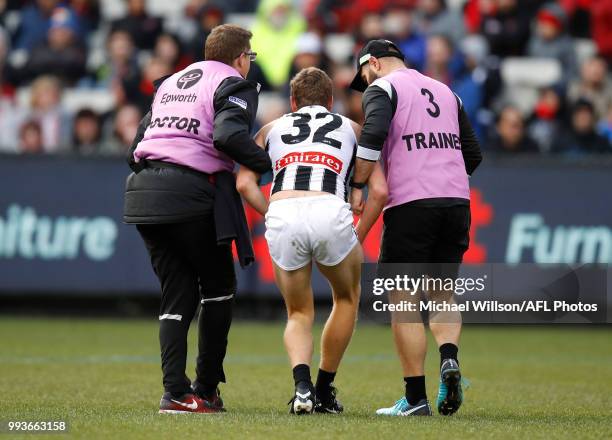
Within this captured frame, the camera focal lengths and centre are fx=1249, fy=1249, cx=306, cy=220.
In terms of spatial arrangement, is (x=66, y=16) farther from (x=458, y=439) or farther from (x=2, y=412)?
(x=458, y=439)

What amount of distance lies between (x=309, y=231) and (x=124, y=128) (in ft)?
31.3

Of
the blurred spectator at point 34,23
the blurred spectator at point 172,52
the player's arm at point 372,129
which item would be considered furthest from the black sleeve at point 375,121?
the blurred spectator at point 34,23

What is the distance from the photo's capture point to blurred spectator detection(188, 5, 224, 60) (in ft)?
59.2

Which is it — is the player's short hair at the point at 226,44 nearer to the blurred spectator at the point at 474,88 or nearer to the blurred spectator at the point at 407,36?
the blurred spectator at the point at 474,88

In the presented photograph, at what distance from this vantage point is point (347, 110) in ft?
52.9

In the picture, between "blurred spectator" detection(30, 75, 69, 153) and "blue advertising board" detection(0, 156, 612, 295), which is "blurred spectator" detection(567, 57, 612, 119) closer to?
"blue advertising board" detection(0, 156, 612, 295)

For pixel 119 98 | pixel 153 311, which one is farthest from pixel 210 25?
pixel 153 311

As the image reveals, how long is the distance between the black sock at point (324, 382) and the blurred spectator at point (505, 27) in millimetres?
10845

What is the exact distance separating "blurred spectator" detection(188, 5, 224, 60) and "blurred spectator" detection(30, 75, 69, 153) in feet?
6.62

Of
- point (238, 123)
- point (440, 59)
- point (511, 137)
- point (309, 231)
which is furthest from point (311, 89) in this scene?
point (440, 59)

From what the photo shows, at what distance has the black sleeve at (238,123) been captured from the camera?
7.31 metres

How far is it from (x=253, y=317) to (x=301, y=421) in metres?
8.84

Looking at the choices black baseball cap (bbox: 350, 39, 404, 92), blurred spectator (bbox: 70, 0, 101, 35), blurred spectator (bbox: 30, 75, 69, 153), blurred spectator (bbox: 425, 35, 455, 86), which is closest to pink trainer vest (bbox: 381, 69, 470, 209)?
black baseball cap (bbox: 350, 39, 404, 92)

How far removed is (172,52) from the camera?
17.9 metres
